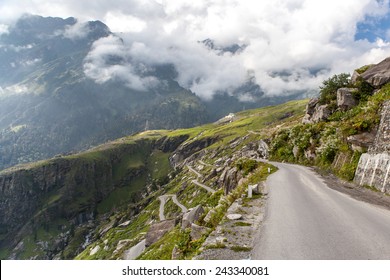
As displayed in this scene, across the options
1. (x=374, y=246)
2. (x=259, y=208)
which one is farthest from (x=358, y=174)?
(x=374, y=246)

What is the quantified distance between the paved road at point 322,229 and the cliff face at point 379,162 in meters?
3.21

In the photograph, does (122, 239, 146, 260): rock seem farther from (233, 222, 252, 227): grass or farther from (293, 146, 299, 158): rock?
(233, 222, 252, 227): grass

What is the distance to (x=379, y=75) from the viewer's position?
1780 inches

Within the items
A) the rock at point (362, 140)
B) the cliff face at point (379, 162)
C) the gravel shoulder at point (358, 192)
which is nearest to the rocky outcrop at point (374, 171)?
the cliff face at point (379, 162)

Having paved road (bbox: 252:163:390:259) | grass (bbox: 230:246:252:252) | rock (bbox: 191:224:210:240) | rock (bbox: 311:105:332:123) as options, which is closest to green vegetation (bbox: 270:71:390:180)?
rock (bbox: 311:105:332:123)

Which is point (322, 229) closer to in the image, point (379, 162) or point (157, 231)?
point (379, 162)

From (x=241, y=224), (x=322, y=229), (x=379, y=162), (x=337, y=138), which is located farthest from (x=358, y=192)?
(x=241, y=224)

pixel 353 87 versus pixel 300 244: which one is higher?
pixel 353 87

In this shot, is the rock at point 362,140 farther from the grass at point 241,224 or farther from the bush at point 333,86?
the bush at point 333,86

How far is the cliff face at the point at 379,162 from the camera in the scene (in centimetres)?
2406

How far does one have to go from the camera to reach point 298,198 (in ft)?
78.3

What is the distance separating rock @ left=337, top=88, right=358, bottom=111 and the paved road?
2641 centimetres
